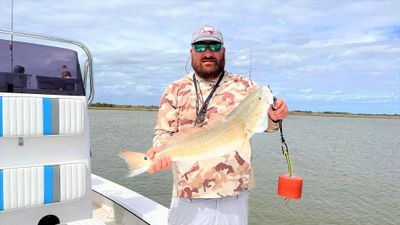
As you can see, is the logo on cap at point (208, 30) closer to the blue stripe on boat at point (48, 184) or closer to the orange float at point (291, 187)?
the orange float at point (291, 187)

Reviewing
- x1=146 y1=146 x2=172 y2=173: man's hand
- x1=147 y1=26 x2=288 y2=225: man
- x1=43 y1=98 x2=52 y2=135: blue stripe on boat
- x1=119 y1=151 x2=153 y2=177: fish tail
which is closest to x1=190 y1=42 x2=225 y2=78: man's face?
x1=147 y1=26 x2=288 y2=225: man

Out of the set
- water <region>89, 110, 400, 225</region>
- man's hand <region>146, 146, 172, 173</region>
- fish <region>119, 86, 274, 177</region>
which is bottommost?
water <region>89, 110, 400, 225</region>

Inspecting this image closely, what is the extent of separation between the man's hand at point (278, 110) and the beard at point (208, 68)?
1.99 feet

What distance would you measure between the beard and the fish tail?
0.89m

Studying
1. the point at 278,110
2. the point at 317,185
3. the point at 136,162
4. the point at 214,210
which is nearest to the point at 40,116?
the point at 136,162

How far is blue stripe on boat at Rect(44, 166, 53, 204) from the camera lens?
3.42m

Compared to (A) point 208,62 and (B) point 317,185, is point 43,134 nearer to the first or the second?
(A) point 208,62

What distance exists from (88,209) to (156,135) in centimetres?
141

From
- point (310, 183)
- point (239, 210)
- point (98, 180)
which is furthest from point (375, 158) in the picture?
point (239, 210)

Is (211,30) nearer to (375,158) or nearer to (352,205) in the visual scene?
(352,205)

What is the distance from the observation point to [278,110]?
278 cm

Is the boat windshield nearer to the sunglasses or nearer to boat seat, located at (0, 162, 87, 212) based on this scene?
boat seat, located at (0, 162, 87, 212)

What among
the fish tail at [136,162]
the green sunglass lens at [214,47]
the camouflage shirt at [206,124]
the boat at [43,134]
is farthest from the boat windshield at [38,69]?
the green sunglass lens at [214,47]

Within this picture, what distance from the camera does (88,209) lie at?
391cm
